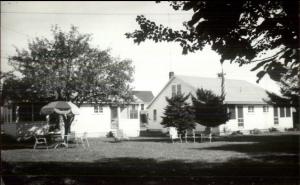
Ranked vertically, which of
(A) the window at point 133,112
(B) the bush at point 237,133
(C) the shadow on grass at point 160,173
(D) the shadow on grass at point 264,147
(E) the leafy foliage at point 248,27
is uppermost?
(E) the leafy foliage at point 248,27

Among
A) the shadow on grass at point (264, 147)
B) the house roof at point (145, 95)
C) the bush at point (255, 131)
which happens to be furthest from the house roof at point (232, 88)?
the house roof at point (145, 95)

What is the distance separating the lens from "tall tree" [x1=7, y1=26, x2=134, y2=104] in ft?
70.5

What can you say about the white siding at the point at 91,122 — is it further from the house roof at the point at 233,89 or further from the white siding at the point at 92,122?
the house roof at the point at 233,89

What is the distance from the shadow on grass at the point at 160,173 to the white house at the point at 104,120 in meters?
18.9

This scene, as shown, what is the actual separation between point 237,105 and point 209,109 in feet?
42.0

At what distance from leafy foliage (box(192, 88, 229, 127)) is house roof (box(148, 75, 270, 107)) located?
9.84m

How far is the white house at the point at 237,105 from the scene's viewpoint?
39.2m

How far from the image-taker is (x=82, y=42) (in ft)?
75.4

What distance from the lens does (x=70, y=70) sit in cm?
2283

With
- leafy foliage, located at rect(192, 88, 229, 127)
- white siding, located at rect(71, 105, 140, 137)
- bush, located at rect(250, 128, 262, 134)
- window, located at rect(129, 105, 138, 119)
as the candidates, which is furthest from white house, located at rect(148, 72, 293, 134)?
leafy foliage, located at rect(192, 88, 229, 127)

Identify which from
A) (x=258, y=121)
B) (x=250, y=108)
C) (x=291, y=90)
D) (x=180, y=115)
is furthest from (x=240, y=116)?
(x=291, y=90)

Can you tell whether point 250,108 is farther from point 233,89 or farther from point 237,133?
point 237,133

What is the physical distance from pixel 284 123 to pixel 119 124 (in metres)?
22.4

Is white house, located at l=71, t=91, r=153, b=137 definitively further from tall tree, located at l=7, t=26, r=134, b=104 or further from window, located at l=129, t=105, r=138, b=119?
tall tree, located at l=7, t=26, r=134, b=104
